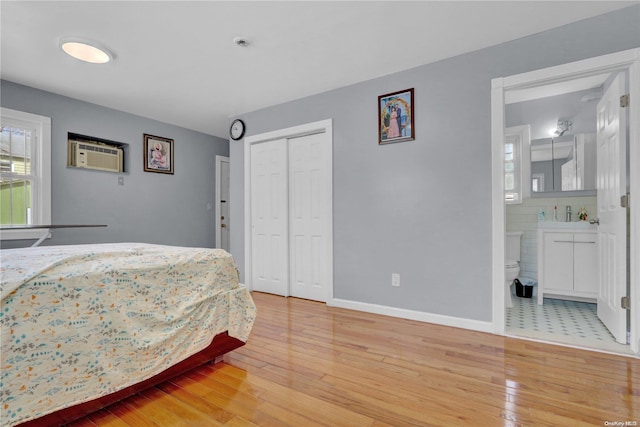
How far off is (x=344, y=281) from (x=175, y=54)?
2.71 m

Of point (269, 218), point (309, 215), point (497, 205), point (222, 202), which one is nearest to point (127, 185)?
point (222, 202)

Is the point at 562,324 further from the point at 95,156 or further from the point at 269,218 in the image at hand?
the point at 95,156

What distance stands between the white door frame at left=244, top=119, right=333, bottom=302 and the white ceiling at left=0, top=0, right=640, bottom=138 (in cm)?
42

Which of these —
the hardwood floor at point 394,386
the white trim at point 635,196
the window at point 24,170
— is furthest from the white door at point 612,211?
the window at point 24,170

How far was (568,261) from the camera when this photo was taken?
10.8ft

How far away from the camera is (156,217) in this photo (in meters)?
4.50

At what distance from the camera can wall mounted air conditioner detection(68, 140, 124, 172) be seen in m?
3.70

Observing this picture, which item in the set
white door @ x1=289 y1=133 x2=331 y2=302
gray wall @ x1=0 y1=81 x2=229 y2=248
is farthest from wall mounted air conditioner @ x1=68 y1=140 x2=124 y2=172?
white door @ x1=289 y1=133 x2=331 y2=302

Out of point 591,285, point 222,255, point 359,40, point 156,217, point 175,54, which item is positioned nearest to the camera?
point 222,255

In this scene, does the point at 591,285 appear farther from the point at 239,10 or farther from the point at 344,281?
the point at 239,10

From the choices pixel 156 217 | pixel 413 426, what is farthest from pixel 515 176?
pixel 156 217

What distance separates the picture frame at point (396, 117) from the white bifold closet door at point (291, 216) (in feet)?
2.27

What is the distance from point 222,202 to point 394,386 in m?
4.57

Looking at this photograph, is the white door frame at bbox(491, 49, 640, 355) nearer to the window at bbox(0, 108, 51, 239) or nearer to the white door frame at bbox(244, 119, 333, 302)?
the white door frame at bbox(244, 119, 333, 302)
